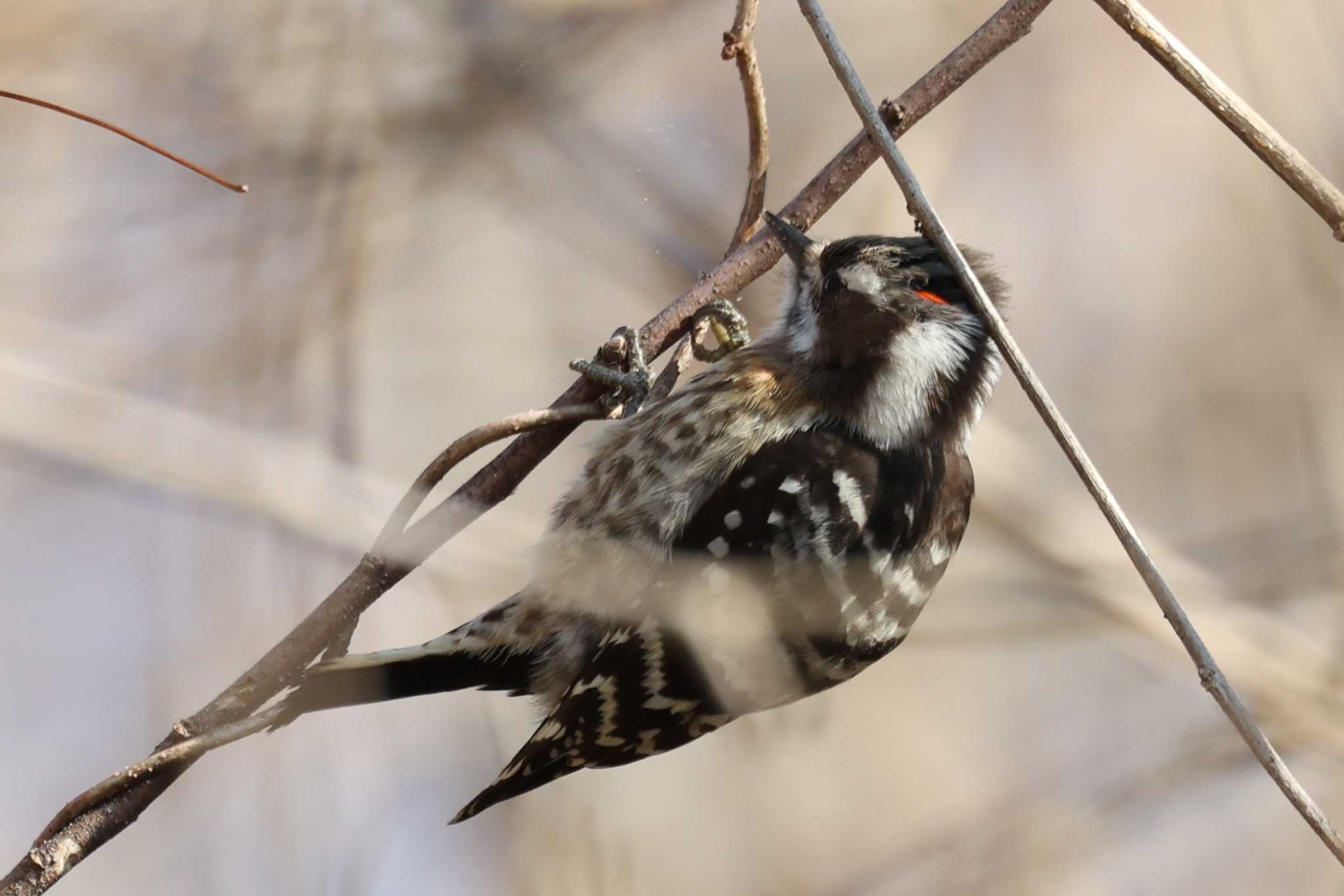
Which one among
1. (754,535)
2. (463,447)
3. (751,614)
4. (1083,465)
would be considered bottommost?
(1083,465)

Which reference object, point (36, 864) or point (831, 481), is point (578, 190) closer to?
point (831, 481)

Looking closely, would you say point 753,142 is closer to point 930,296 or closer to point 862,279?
point 862,279

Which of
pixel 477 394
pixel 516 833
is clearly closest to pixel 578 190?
→ pixel 477 394

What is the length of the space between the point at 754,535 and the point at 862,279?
626 millimetres

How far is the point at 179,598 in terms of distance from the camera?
8.86 ft

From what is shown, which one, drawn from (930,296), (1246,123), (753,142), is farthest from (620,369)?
(1246,123)

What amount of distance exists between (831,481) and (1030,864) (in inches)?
63.3

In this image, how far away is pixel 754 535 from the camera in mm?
2248

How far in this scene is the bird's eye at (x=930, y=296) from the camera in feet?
8.31

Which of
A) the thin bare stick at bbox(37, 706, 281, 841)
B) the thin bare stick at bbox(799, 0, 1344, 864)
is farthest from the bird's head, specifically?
the thin bare stick at bbox(37, 706, 281, 841)

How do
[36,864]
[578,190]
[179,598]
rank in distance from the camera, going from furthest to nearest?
1. [578,190]
2. [179,598]
3. [36,864]

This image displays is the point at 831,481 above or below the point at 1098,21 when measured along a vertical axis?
below

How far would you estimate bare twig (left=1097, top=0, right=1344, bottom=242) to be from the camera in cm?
156

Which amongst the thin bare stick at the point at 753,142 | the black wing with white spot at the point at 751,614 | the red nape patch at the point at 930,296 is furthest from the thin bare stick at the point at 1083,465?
the red nape patch at the point at 930,296
